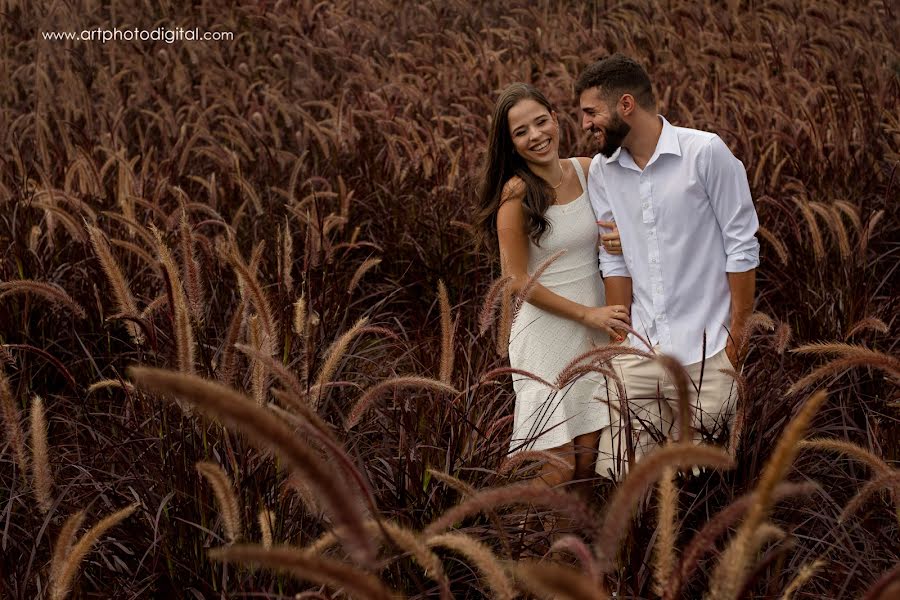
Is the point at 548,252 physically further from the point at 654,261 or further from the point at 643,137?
the point at 643,137

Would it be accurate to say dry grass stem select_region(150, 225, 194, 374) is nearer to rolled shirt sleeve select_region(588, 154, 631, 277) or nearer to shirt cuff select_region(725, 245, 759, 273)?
rolled shirt sleeve select_region(588, 154, 631, 277)

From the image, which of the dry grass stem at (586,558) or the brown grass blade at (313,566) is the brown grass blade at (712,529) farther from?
the brown grass blade at (313,566)

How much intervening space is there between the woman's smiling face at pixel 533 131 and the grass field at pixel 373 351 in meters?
0.71

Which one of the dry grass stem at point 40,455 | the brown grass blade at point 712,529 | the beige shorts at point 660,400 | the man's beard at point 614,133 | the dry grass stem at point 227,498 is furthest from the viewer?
the man's beard at point 614,133

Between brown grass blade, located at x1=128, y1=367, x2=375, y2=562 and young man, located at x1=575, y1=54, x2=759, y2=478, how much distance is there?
2120mm

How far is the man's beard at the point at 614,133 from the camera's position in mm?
3467

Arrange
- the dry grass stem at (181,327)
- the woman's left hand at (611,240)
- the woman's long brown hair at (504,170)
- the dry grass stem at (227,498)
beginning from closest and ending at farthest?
1. the dry grass stem at (227,498)
2. the dry grass stem at (181,327)
3. the woman's left hand at (611,240)
4. the woman's long brown hair at (504,170)

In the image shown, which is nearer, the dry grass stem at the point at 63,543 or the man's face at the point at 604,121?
the dry grass stem at the point at 63,543

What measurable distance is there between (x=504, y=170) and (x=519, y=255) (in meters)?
0.38

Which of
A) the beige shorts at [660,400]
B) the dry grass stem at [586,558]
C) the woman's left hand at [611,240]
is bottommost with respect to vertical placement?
the beige shorts at [660,400]

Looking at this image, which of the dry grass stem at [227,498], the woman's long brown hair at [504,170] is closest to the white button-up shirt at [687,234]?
the woman's long brown hair at [504,170]

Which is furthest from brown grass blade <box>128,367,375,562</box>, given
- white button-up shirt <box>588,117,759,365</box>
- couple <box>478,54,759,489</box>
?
white button-up shirt <box>588,117,759,365</box>

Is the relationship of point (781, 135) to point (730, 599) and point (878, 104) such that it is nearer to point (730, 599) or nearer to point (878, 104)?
point (878, 104)

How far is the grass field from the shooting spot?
6.09 feet
